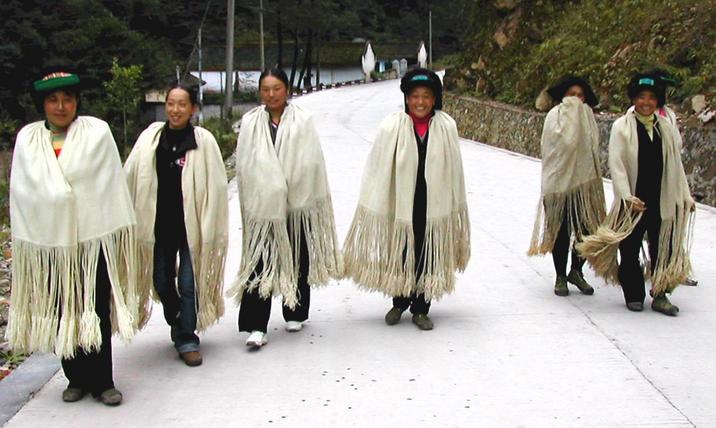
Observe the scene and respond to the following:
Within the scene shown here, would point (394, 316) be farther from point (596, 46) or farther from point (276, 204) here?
point (596, 46)

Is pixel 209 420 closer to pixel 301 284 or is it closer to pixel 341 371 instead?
pixel 341 371

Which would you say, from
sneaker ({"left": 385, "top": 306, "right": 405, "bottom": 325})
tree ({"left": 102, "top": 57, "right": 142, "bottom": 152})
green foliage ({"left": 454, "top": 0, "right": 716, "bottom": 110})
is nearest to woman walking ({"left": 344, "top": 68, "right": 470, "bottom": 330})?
sneaker ({"left": 385, "top": 306, "right": 405, "bottom": 325})

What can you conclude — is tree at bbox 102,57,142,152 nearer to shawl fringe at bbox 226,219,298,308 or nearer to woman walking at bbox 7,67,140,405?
shawl fringe at bbox 226,219,298,308

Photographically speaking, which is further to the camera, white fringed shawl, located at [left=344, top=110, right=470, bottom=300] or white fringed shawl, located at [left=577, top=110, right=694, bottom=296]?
white fringed shawl, located at [left=577, top=110, right=694, bottom=296]

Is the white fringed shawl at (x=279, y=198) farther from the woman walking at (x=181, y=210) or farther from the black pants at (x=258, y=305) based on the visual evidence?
the woman walking at (x=181, y=210)

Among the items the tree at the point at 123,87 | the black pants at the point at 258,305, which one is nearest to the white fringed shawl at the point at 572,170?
the black pants at the point at 258,305

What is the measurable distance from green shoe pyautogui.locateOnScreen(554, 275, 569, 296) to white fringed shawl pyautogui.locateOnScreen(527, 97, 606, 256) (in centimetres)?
28

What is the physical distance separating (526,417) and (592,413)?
0.34 metres

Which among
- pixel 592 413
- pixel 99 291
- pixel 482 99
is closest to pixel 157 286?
pixel 99 291

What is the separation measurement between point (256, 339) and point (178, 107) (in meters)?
1.49

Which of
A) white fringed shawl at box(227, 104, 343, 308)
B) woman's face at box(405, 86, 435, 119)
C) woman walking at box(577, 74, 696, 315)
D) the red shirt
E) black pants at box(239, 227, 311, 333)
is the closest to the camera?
white fringed shawl at box(227, 104, 343, 308)

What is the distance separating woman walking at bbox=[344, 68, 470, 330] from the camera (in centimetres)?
589

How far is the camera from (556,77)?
17.3 metres

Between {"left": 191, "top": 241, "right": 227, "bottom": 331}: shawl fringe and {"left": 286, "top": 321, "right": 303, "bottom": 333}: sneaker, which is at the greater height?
{"left": 191, "top": 241, "right": 227, "bottom": 331}: shawl fringe
